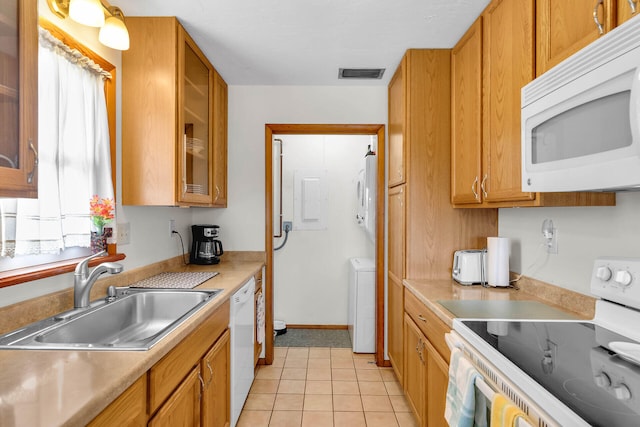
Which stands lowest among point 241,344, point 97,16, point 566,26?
point 241,344

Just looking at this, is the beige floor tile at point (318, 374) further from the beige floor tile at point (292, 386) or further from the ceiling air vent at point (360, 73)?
the ceiling air vent at point (360, 73)

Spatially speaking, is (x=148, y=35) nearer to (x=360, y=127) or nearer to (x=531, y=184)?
(x=360, y=127)

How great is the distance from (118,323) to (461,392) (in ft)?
4.87

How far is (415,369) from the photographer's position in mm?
2113

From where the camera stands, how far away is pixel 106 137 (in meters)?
1.86

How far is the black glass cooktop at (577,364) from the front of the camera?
2.51ft

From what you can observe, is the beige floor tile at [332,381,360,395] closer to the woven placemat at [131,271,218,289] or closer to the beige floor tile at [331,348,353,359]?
the beige floor tile at [331,348,353,359]

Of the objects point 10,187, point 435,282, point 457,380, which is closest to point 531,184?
point 457,380

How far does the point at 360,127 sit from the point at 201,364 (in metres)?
2.19

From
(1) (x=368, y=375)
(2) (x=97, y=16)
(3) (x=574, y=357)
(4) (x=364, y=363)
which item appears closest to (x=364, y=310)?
(4) (x=364, y=363)

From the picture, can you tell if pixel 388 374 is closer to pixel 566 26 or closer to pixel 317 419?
pixel 317 419

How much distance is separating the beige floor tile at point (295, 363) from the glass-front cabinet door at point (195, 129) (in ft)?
5.06

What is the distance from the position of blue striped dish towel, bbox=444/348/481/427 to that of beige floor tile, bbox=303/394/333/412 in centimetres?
126

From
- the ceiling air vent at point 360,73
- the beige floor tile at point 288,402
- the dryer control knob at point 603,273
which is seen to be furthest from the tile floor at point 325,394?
the ceiling air vent at point 360,73
